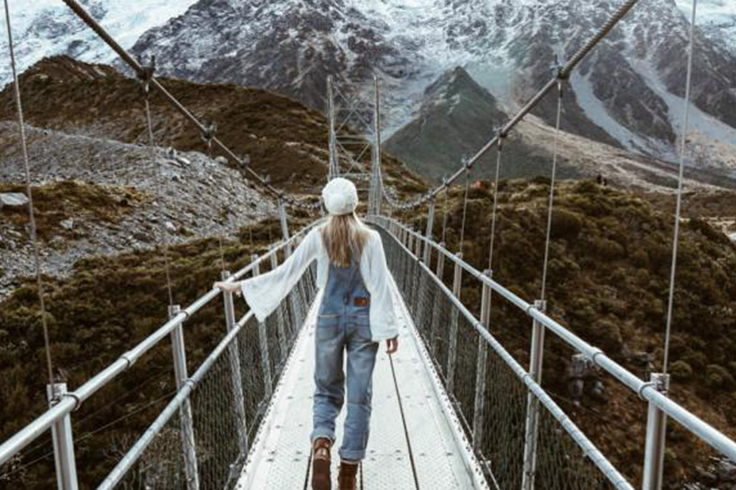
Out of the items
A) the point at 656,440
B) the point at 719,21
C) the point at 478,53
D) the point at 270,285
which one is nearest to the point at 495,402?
the point at 270,285

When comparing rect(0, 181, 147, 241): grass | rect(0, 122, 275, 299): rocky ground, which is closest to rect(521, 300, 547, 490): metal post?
rect(0, 122, 275, 299): rocky ground

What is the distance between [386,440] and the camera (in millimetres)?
3197

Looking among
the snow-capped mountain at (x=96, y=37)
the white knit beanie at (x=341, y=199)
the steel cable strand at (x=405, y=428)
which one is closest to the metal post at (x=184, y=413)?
the white knit beanie at (x=341, y=199)

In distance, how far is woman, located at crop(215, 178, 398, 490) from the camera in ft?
7.75

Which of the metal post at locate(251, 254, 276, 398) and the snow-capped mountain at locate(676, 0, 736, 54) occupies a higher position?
the snow-capped mountain at locate(676, 0, 736, 54)

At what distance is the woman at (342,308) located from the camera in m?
2.36

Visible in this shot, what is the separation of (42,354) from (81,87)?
52923 mm

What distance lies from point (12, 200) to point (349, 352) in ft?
53.6

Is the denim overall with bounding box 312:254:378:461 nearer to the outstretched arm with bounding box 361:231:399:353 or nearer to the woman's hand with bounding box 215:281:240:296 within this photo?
the outstretched arm with bounding box 361:231:399:353

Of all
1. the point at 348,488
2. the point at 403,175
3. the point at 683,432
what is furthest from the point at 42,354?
the point at 403,175

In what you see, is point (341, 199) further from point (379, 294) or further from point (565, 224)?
point (565, 224)

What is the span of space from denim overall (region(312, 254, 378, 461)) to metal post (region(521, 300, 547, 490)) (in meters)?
0.65

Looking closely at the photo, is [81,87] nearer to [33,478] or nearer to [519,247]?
[519,247]

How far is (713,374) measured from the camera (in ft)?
38.8
